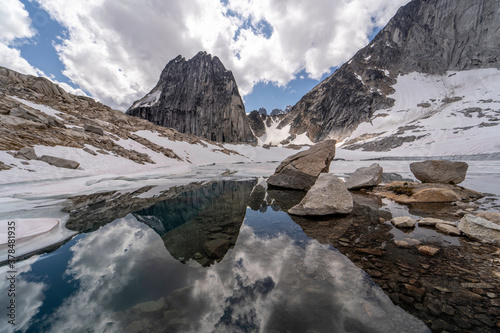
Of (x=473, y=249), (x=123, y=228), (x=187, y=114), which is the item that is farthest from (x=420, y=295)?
(x=187, y=114)

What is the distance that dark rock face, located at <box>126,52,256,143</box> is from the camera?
8836 centimetres

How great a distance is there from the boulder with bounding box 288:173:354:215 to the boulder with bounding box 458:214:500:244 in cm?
259

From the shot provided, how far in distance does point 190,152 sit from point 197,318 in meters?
36.3

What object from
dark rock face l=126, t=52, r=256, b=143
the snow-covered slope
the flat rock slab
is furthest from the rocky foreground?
dark rock face l=126, t=52, r=256, b=143

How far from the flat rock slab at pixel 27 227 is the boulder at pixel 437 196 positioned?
12077 mm

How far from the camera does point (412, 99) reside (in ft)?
312

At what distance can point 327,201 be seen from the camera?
6.37 m

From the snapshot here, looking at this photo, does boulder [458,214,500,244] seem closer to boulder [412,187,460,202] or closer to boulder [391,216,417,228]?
boulder [391,216,417,228]

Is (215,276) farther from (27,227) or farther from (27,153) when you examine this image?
(27,153)

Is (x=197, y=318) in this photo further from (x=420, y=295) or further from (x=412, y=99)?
(x=412, y=99)

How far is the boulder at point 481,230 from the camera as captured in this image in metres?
4.09

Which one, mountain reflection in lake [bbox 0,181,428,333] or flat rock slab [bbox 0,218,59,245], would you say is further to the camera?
flat rock slab [bbox 0,218,59,245]

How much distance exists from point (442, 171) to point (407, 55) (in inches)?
5566

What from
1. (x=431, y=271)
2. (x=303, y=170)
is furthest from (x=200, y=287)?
(x=303, y=170)
